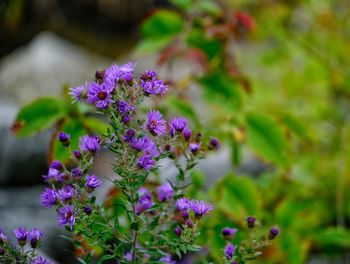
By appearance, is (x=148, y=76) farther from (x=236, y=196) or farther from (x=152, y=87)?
(x=236, y=196)

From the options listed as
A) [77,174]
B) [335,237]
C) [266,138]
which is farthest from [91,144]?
[335,237]

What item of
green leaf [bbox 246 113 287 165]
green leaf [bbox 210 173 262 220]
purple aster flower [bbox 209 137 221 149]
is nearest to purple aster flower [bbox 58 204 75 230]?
purple aster flower [bbox 209 137 221 149]

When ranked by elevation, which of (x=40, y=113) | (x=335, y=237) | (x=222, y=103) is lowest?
(x=335, y=237)

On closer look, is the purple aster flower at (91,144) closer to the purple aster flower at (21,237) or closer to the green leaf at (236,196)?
the purple aster flower at (21,237)

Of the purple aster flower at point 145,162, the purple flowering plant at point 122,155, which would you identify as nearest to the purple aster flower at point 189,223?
the purple flowering plant at point 122,155

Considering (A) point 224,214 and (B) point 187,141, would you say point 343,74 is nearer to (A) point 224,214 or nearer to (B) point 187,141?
(A) point 224,214
